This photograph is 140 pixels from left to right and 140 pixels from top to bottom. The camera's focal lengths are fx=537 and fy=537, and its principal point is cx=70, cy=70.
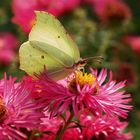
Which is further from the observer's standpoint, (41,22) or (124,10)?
(124,10)

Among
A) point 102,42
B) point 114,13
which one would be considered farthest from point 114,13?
point 102,42

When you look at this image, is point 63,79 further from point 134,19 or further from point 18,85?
point 134,19

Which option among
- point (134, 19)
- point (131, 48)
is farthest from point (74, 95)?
point (134, 19)

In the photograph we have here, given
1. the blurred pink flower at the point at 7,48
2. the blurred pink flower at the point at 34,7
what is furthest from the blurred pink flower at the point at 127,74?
the blurred pink flower at the point at 7,48

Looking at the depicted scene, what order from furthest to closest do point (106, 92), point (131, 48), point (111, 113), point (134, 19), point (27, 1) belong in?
point (134, 19)
point (131, 48)
point (27, 1)
point (106, 92)
point (111, 113)

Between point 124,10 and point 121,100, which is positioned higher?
point 124,10

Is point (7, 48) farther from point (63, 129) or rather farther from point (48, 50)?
point (63, 129)

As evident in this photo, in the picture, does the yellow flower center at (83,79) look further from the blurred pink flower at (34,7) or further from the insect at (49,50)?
the blurred pink flower at (34,7)
